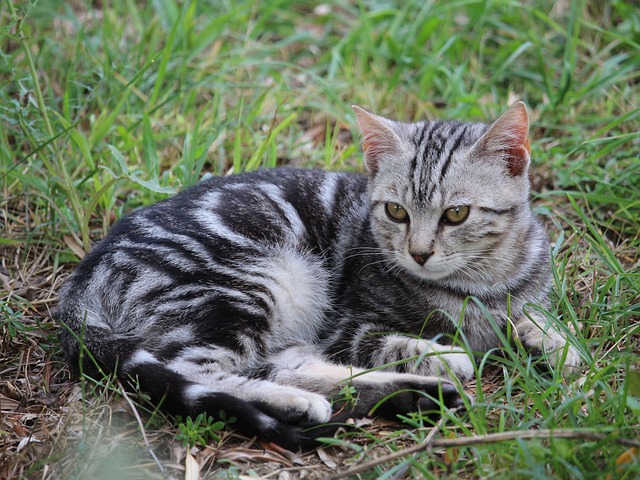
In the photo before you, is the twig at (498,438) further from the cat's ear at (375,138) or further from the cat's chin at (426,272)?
the cat's ear at (375,138)

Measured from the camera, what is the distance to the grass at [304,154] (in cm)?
241

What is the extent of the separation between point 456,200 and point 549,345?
26.9 inches

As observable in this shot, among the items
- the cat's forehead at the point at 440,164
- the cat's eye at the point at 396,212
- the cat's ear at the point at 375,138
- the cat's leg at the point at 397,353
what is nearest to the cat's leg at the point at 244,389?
the cat's leg at the point at 397,353

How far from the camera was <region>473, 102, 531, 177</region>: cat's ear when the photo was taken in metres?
2.84

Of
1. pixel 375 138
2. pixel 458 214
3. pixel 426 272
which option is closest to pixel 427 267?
pixel 426 272

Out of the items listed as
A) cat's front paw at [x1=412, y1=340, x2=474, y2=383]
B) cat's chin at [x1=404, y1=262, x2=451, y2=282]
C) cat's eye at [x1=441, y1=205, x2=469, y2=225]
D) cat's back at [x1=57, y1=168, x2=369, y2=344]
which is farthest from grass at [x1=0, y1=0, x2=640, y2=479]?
cat's eye at [x1=441, y1=205, x2=469, y2=225]

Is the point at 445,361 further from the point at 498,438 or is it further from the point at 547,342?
the point at 498,438

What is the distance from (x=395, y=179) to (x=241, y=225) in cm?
68

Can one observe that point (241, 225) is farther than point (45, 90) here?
No

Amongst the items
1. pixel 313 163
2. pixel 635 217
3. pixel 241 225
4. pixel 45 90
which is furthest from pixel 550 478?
pixel 45 90

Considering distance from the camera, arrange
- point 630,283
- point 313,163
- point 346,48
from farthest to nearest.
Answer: point 346,48
point 313,163
point 630,283

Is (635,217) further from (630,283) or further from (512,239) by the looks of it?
(512,239)

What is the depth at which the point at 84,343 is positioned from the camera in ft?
8.90

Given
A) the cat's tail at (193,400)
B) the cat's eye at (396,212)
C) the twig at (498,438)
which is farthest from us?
the cat's eye at (396,212)
